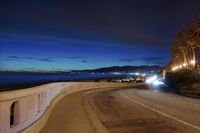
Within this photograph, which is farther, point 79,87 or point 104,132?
point 79,87

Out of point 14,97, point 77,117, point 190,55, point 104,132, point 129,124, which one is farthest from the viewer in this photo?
point 190,55

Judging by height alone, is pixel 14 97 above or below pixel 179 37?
below

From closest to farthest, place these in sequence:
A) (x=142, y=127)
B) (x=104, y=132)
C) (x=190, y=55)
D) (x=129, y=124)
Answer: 1. (x=104, y=132)
2. (x=142, y=127)
3. (x=129, y=124)
4. (x=190, y=55)

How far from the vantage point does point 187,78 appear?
166 feet

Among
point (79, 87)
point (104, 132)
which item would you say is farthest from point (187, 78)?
point (104, 132)

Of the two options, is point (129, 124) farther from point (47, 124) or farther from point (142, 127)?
point (47, 124)

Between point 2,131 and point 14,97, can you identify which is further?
point 14,97

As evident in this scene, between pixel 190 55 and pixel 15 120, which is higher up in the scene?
pixel 190 55

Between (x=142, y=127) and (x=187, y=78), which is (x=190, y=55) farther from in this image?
(x=142, y=127)

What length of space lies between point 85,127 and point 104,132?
128 centimetres

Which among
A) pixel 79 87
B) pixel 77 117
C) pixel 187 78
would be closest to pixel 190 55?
pixel 187 78

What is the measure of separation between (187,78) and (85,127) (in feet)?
139

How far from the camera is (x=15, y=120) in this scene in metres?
8.34

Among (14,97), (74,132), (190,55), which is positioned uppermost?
(190,55)
